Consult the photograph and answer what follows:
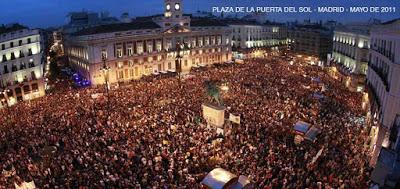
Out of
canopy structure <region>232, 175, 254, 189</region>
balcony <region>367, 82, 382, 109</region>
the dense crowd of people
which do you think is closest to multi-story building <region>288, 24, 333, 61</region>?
balcony <region>367, 82, 382, 109</region>

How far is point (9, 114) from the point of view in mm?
31062

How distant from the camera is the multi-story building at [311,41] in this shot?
76.6 m

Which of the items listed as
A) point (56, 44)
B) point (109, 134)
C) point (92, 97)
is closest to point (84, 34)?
point (92, 97)

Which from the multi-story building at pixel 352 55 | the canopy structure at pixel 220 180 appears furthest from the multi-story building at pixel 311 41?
the canopy structure at pixel 220 180

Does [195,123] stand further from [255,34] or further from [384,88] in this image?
[255,34]

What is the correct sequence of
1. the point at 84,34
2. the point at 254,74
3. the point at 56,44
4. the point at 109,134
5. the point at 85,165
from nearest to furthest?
the point at 85,165
the point at 109,134
the point at 254,74
the point at 84,34
the point at 56,44

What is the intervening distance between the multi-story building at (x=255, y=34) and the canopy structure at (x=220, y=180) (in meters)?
68.5

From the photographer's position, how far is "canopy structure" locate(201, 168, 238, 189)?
50.8ft

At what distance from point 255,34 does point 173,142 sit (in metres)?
67.9

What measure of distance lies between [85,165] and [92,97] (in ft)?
60.6

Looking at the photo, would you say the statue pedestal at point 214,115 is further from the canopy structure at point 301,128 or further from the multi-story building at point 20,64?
the multi-story building at point 20,64

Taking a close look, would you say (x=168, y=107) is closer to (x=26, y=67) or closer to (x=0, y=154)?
(x=0, y=154)

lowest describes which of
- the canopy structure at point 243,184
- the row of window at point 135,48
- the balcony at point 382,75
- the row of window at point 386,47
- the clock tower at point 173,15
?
the canopy structure at point 243,184

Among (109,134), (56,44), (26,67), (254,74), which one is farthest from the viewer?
(56,44)
